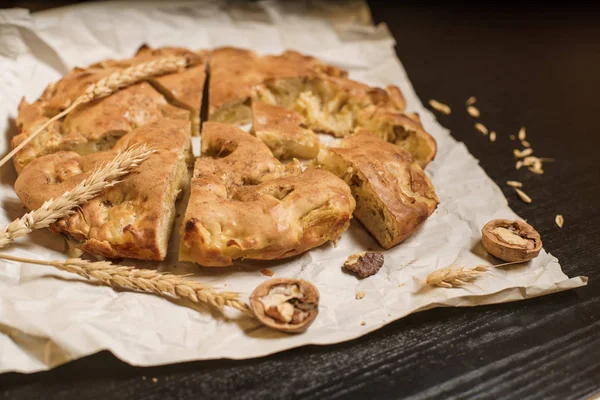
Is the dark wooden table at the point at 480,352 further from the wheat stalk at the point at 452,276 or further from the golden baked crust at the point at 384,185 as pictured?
the golden baked crust at the point at 384,185

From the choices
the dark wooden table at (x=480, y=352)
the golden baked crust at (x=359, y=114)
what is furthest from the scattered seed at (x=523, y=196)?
the golden baked crust at (x=359, y=114)

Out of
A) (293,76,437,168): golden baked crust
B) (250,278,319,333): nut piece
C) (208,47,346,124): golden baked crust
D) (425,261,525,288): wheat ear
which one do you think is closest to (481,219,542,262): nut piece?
(425,261,525,288): wheat ear

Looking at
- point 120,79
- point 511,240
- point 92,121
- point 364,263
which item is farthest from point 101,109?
point 511,240

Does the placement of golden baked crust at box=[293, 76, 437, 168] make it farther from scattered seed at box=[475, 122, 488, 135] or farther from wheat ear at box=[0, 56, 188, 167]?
wheat ear at box=[0, 56, 188, 167]

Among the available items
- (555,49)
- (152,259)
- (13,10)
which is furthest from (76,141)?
(555,49)

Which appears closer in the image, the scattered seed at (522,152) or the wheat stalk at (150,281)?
the wheat stalk at (150,281)

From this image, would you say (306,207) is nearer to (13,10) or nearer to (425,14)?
(13,10)
